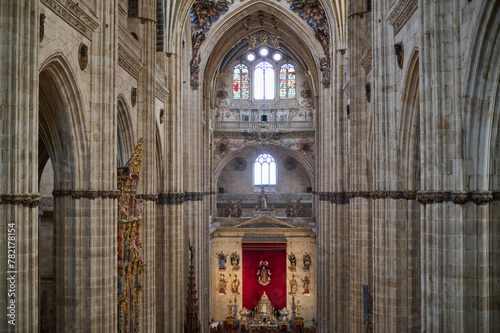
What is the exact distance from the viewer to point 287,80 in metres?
40.2

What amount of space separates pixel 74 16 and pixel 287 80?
30239 millimetres

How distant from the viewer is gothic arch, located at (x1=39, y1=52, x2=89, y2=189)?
11.4 meters

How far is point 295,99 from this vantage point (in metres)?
39.9

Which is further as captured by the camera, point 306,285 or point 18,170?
point 306,285

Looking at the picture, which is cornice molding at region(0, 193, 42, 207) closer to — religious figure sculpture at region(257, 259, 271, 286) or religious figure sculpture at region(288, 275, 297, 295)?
religious figure sculpture at region(257, 259, 271, 286)

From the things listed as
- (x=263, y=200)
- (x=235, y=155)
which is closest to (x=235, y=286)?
(x=263, y=200)

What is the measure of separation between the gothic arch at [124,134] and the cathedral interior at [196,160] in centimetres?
5

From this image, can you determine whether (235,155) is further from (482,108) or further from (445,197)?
(482,108)

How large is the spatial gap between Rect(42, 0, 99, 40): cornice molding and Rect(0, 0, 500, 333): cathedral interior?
0.18 feet

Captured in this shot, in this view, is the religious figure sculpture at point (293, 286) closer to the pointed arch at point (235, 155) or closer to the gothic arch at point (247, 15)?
the pointed arch at point (235, 155)

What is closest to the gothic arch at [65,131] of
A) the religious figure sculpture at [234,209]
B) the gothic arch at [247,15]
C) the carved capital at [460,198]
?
the carved capital at [460,198]

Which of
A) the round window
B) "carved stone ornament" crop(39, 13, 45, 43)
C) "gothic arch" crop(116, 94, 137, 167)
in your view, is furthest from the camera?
the round window

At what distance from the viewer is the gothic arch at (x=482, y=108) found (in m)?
7.29

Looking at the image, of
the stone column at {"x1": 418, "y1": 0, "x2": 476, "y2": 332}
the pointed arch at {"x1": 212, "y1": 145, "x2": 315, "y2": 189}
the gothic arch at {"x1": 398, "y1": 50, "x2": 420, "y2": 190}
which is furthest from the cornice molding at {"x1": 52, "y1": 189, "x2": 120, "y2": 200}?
the pointed arch at {"x1": 212, "y1": 145, "x2": 315, "y2": 189}
